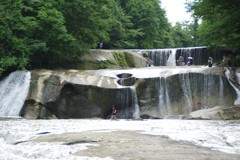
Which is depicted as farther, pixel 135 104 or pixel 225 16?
pixel 135 104

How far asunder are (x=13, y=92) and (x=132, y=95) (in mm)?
8458

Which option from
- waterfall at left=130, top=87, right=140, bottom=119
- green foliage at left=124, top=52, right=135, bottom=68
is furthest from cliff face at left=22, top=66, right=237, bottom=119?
green foliage at left=124, top=52, right=135, bottom=68

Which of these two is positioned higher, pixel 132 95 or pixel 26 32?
pixel 26 32

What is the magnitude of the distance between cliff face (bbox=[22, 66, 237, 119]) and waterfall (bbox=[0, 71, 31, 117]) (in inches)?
A: 25.3

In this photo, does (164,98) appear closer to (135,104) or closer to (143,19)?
(135,104)

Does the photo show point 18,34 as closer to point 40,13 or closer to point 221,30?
point 40,13

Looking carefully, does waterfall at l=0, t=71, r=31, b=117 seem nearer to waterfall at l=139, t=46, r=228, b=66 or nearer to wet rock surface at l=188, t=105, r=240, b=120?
wet rock surface at l=188, t=105, r=240, b=120

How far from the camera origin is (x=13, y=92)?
19.2 meters

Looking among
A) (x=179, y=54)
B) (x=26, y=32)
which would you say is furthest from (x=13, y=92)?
(x=179, y=54)

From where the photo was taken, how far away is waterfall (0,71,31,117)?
718 inches

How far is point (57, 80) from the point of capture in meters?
18.3

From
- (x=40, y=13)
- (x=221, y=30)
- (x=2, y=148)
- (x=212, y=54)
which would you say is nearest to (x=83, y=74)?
(x=40, y=13)

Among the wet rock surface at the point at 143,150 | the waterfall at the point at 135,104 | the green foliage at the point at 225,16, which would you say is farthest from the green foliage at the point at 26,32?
the wet rock surface at the point at 143,150

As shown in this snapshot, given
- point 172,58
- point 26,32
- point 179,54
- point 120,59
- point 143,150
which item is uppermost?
point 26,32
